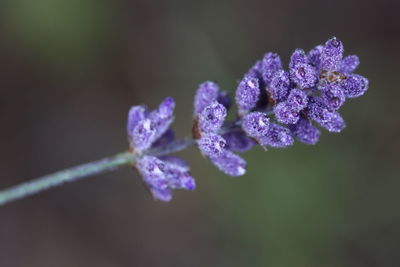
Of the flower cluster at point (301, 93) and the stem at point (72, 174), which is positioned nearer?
the flower cluster at point (301, 93)

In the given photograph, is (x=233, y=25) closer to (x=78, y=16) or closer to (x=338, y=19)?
(x=338, y=19)

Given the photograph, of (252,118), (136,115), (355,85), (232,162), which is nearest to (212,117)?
(252,118)

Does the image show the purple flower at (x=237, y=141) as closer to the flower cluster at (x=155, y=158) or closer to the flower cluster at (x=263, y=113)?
the flower cluster at (x=263, y=113)

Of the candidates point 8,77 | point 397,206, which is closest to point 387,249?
point 397,206

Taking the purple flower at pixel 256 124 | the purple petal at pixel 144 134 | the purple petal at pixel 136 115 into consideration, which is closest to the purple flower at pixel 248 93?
the purple flower at pixel 256 124

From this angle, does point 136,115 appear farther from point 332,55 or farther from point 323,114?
point 332,55
